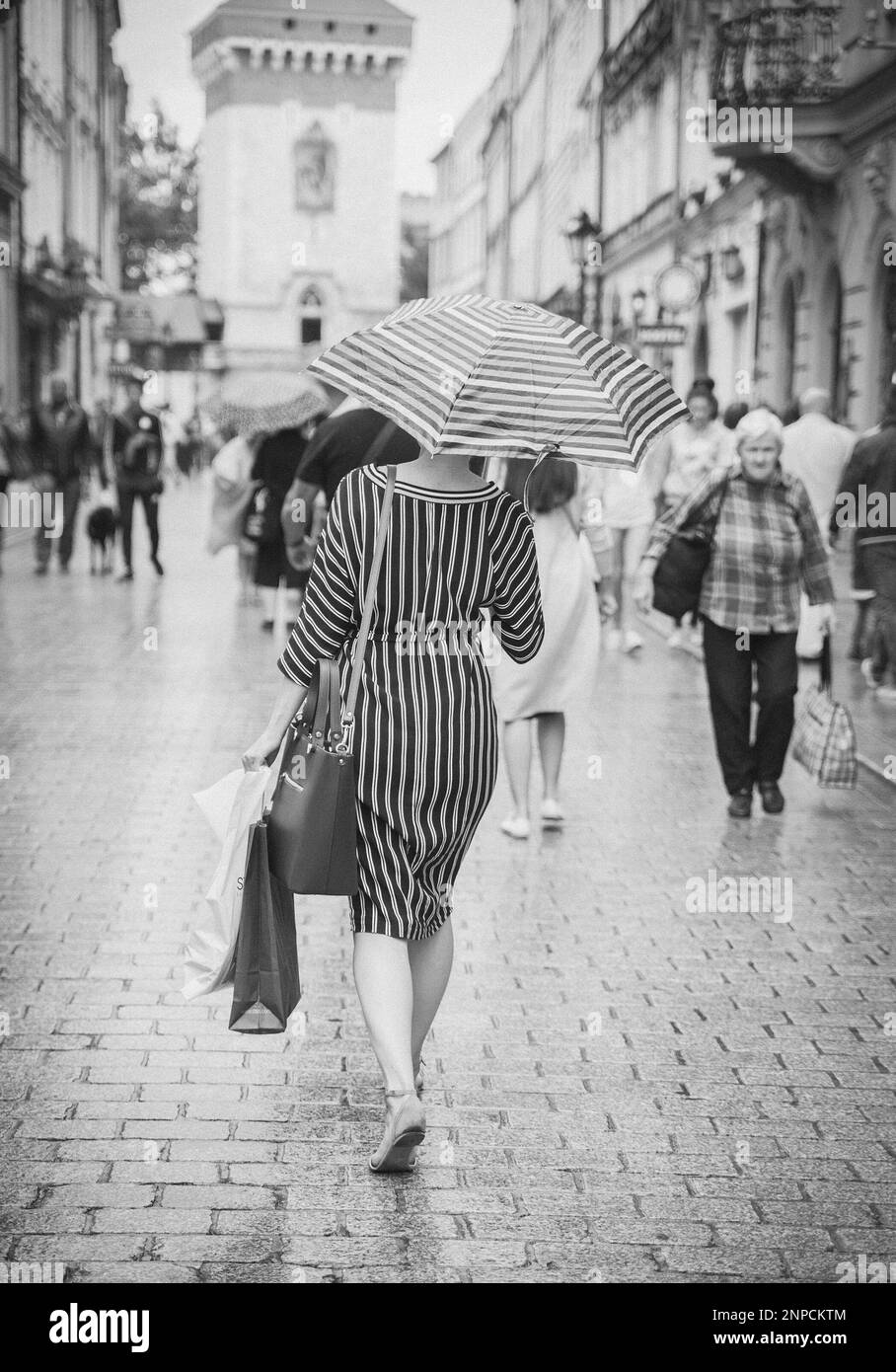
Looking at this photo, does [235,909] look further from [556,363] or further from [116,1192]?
[556,363]

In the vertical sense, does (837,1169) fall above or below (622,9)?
below

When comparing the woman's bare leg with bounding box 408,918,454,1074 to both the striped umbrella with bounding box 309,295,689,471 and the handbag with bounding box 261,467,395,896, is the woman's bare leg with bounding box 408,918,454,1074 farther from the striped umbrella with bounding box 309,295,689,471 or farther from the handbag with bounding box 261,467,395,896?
the striped umbrella with bounding box 309,295,689,471

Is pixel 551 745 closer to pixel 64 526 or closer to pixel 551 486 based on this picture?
pixel 551 486

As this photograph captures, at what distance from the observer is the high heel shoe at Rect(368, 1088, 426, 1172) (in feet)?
13.6

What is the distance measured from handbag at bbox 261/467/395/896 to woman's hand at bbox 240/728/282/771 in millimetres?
118

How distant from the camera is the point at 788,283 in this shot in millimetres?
25359

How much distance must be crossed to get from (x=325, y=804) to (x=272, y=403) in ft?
30.8

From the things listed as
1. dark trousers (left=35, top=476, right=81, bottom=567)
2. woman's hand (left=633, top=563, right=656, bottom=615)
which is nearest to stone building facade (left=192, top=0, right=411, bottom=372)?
dark trousers (left=35, top=476, right=81, bottom=567)

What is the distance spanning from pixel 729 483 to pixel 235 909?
172 inches

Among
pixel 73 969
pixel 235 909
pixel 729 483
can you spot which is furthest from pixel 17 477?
pixel 235 909

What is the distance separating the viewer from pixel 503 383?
13.3 ft

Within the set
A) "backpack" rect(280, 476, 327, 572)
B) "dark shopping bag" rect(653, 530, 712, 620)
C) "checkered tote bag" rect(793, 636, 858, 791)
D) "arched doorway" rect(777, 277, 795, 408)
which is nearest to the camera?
"dark shopping bag" rect(653, 530, 712, 620)

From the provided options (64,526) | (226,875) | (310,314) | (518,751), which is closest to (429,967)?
(226,875)
